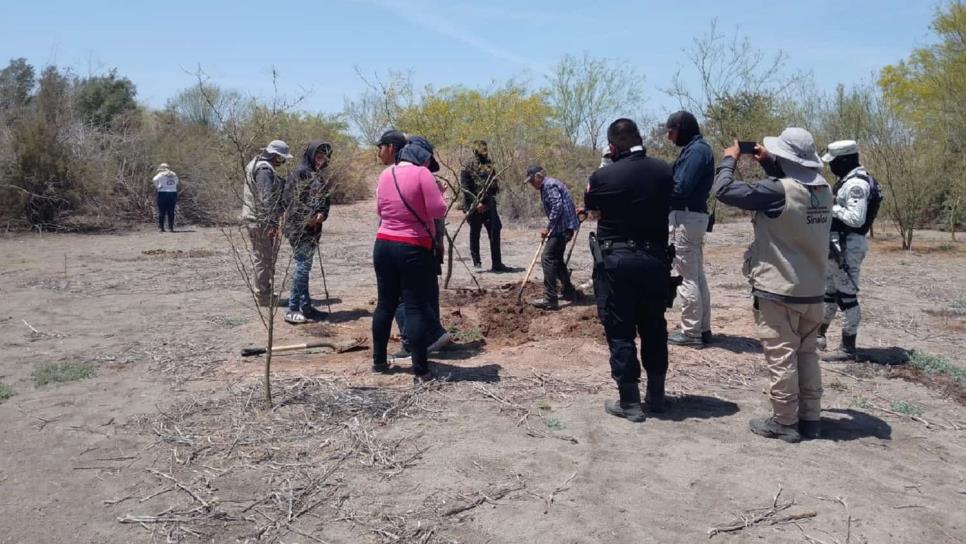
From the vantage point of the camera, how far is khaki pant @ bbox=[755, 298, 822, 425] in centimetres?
437

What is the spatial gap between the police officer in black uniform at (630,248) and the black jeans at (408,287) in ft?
4.24

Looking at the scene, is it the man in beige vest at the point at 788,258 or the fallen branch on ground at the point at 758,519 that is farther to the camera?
the man in beige vest at the point at 788,258

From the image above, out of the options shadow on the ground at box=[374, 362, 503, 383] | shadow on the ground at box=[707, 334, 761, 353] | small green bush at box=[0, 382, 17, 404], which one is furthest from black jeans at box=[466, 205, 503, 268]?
small green bush at box=[0, 382, 17, 404]

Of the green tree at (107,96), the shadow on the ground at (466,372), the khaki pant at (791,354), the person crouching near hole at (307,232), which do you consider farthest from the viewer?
the green tree at (107,96)

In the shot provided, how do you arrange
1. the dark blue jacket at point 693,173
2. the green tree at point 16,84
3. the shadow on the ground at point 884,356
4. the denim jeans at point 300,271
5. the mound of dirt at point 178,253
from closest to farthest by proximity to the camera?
the dark blue jacket at point 693,173 < the shadow on the ground at point 884,356 < the denim jeans at point 300,271 < the mound of dirt at point 178,253 < the green tree at point 16,84

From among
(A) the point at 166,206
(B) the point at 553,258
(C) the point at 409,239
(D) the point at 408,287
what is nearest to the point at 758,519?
(D) the point at 408,287

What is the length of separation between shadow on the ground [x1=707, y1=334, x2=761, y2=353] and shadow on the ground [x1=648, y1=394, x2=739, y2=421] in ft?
4.18

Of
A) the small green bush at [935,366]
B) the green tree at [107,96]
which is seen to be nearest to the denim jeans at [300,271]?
the small green bush at [935,366]

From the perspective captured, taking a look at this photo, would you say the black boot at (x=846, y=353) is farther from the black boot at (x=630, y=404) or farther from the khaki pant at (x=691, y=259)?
the black boot at (x=630, y=404)

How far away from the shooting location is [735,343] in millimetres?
6648

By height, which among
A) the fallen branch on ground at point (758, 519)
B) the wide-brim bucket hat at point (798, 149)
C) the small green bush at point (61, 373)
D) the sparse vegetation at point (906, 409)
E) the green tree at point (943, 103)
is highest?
the green tree at point (943, 103)

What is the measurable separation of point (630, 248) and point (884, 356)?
306 cm

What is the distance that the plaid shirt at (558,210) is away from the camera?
26.1 ft

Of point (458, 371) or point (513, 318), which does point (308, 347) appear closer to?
point (458, 371)
